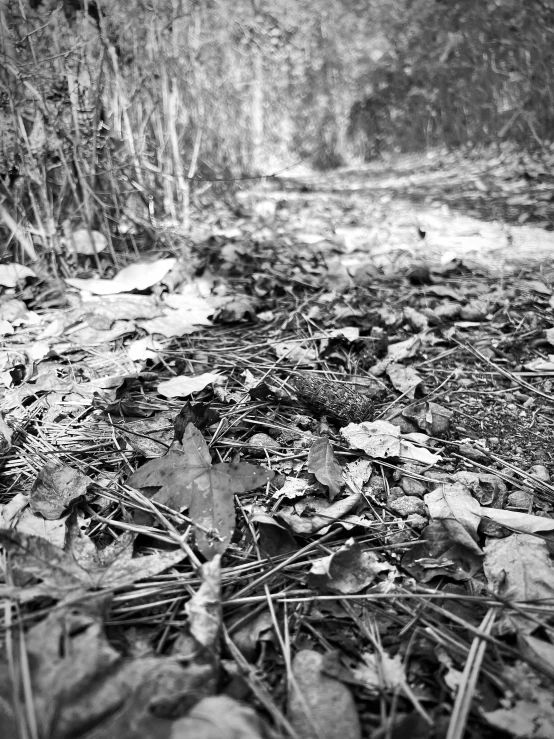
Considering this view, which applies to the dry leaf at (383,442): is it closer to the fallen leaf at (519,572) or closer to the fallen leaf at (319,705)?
the fallen leaf at (519,572)

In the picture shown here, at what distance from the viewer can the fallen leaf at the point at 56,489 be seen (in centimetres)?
95

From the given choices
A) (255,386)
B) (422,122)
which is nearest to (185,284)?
(255,386)

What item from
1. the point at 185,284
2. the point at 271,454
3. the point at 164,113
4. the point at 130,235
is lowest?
the point at 271,454

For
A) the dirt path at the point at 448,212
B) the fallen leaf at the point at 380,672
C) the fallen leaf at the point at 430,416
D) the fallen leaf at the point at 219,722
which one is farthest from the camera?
the dirt path at the point at 448,212

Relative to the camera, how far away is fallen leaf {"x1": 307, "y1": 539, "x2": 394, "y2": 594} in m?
0.83

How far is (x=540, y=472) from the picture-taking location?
1.13 metres

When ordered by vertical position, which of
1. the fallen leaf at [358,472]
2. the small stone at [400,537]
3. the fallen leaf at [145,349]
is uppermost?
the fallen leaf at [145,349]

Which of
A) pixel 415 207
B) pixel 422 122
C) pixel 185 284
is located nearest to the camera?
pixel 185 284

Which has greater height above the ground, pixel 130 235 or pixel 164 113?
pixel 164 113

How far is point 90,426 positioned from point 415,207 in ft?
12.0

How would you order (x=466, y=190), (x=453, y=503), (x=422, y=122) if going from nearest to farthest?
(x=453, y=503), (x=466, y=190), (x=422, y=122)

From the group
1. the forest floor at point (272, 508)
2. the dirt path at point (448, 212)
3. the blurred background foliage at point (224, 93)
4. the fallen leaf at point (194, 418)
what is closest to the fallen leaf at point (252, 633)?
the forest floor at point (272, 508)

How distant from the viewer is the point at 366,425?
123cm

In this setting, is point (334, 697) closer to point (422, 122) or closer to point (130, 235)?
point (130, 235)
